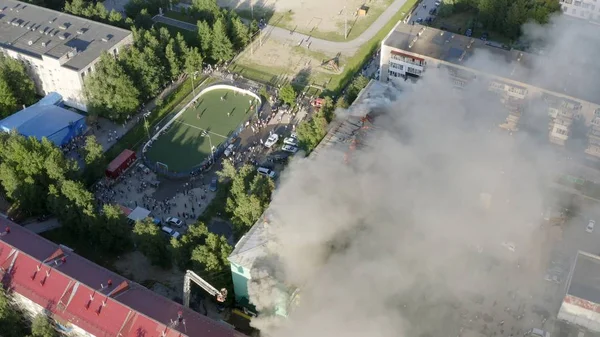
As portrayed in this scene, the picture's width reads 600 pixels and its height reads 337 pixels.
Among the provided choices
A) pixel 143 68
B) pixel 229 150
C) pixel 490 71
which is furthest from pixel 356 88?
pixel 143 68

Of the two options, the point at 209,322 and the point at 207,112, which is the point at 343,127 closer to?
the point at 207,112

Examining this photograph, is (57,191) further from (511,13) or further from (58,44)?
(511,13)

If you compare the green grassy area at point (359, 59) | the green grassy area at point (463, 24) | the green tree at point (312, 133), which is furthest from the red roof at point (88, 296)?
the green grassy area at point (463, 24)

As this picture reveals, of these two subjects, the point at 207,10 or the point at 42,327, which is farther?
the point at 207,10

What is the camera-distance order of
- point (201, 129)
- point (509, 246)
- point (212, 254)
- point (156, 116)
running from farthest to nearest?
point (156, 116) < point (201, 129) < point (212, 254) < point (509, 246)

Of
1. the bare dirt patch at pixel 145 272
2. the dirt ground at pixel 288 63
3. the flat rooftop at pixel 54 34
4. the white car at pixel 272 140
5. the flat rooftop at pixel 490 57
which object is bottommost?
the bare dirt patch at pixel 145 272

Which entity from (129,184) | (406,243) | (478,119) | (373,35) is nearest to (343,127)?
(478,119)

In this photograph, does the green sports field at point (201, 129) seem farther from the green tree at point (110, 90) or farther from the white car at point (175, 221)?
the white car at point (175, 221)
